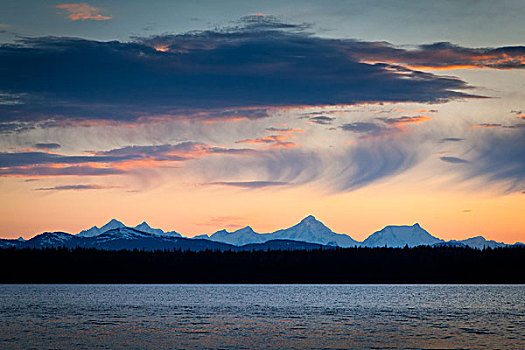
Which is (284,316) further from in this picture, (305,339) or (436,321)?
(305,339)

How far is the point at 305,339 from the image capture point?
7650 cm

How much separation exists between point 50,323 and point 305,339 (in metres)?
41.9

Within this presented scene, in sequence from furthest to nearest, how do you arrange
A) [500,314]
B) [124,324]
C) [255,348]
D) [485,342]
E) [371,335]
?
[500,314], [124,324], [371,335], [485,342], [255,348]

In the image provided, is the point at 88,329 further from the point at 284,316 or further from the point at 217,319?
the point at 284,316

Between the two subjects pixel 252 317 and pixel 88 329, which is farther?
pixel 252 317

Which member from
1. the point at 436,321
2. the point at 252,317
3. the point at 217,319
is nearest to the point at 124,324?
the point at 217,319

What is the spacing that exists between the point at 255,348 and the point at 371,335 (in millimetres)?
18394

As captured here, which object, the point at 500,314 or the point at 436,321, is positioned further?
the point at 500,314

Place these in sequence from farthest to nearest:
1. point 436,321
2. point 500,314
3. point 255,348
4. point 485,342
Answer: point 500,314 < point 436,321 < point 485,342 < point 255,348

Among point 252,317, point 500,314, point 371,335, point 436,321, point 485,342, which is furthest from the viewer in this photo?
point 500,314

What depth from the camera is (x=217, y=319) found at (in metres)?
107

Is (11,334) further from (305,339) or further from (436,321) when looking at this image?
(436,321)

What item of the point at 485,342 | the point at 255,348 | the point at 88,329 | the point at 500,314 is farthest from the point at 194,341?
the point at 500,314

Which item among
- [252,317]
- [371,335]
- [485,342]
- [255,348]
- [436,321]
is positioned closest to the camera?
[255,348]
